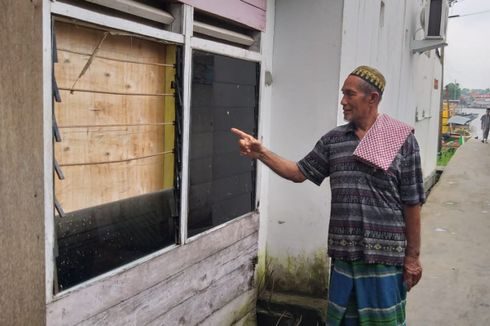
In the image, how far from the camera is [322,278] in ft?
14.6

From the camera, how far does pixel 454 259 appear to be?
6.33 metres

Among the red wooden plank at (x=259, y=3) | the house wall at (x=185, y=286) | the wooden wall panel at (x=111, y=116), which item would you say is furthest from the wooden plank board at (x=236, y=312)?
the red wooden plank at (x=259, y=3)

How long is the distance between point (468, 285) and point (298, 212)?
2246mm

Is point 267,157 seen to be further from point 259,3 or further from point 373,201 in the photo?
point 259,3

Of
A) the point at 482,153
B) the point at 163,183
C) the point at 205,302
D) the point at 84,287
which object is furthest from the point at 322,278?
the point at 482,153

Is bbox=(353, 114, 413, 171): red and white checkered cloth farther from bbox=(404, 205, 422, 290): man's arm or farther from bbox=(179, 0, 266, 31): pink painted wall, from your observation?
bbox=(179, 0, 266, 31): pink painted wall

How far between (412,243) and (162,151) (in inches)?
60.3

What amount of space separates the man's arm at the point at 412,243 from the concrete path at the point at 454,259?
5.95 ft

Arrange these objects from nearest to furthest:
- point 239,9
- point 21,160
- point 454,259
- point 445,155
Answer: point 21,160, point 239,9, point 454,259, point 445,155

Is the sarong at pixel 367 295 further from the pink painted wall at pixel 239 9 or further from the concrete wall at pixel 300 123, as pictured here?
the pink painted wall at pixel 239 9

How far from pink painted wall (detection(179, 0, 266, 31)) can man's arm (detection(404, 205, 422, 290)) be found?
5.51 feet

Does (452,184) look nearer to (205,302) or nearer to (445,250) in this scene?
(445,250)

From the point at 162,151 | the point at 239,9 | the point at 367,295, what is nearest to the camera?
the point at 367,295

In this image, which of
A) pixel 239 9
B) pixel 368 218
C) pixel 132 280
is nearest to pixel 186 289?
pixel 132 280
